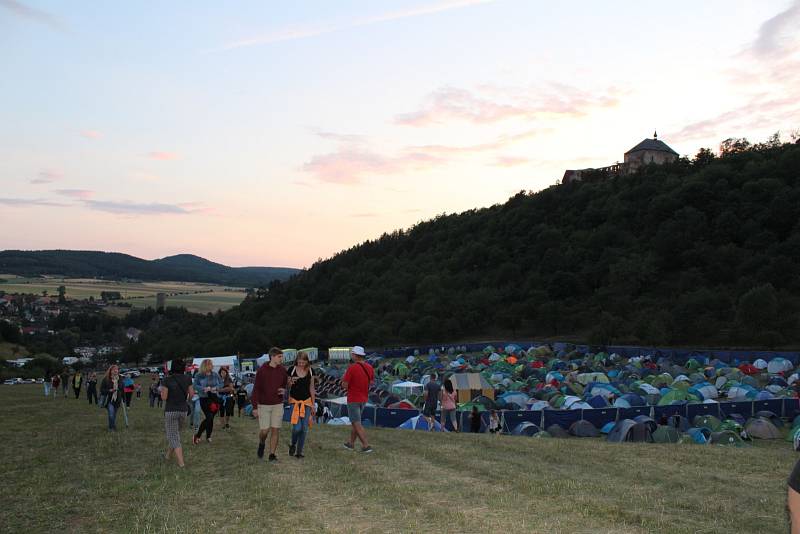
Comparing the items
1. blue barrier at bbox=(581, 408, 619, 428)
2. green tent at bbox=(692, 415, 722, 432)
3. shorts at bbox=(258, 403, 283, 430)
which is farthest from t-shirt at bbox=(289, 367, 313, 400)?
green tent at bbox=(692, 415, 722, 432)

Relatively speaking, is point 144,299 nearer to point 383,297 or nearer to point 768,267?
point 383,297

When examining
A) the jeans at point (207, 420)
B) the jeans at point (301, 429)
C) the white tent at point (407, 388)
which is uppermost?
the jeans at point (301, 429)

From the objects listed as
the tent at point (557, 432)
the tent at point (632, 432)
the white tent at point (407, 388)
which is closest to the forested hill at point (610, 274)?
the white tent at point (407, 388)

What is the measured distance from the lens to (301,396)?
852cm

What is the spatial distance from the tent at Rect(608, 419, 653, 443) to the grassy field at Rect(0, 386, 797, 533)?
17.3 ft

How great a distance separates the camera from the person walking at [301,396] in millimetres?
8516

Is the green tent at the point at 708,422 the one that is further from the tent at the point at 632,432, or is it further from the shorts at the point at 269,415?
the shorts at the point at 269,415

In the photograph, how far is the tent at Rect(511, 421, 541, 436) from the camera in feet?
58.2

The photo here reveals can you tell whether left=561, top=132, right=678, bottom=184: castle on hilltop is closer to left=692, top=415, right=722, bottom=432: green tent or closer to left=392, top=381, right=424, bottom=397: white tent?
left=392, top=381, right=424, bottom=397: white tent

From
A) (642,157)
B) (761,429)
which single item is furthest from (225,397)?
(642,157)

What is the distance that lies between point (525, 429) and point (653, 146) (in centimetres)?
9595

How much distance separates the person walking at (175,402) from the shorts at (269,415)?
0.99 metres

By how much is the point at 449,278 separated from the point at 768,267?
1525 inches

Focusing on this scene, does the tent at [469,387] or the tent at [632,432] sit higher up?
the tent at [632,432]
